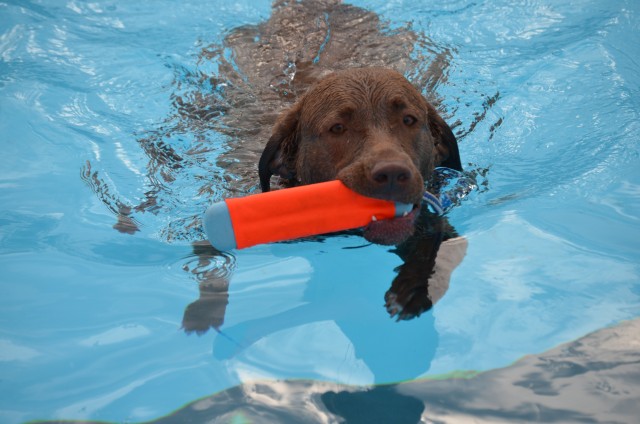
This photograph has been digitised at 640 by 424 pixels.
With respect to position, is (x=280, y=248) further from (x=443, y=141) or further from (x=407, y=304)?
(x=443, y=141)

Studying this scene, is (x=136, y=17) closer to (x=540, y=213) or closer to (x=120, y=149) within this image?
(x=120, y=149)

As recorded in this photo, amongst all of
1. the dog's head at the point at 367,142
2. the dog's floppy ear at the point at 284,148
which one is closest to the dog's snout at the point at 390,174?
the dog's head at the point at 367,142

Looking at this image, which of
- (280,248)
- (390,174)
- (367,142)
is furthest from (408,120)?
(280,248)

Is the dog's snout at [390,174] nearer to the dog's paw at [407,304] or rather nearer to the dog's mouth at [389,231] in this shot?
the dog's mouth at [389,231]

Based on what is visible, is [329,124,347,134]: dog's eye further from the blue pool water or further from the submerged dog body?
the blue pool water

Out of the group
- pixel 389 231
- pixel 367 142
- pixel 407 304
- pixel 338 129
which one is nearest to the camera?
pixel 389 231

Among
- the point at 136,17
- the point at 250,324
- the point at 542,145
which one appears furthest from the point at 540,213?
the point at 136,17

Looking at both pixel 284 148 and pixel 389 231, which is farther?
pixel 284 148

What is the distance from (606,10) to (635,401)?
6.44m

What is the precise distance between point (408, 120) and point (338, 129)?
0.45 meters

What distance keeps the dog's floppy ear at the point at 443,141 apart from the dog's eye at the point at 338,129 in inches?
32.3

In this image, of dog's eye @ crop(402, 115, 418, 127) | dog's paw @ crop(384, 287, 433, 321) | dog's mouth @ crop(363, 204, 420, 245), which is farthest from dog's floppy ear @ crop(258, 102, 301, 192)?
dog's paw @ crop(384, 287, 433, 321)

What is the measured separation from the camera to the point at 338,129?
430cm

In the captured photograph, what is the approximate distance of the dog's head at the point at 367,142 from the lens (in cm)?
364
